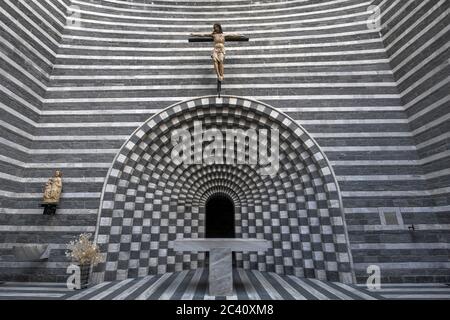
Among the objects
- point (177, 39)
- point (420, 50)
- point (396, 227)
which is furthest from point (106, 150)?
point (420, 50)

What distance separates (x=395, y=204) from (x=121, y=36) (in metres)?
10.6

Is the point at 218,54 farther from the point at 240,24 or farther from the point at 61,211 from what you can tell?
the point at 61,211

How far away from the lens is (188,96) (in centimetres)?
808

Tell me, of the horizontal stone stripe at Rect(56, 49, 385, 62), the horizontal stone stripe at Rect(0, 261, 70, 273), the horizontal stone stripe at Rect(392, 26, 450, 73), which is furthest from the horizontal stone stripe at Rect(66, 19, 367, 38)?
the horizontal stone stripe at Rect(0, 261, 70, 273)

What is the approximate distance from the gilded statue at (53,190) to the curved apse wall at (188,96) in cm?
23

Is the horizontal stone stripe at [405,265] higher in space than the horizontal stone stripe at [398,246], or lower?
lower

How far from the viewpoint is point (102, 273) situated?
254 inches

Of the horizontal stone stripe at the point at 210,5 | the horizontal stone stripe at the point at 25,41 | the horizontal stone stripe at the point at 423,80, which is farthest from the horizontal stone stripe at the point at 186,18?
the horizontal stone stripe at the point at 423,80

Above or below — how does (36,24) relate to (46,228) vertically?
above

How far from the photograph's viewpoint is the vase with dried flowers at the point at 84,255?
5.85m

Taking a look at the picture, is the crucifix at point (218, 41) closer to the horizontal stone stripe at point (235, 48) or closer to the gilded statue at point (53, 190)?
the horizontal stone stripe at point (235, 48)

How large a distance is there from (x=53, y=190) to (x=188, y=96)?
16.1 feet
